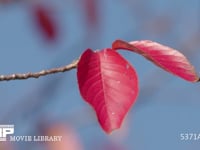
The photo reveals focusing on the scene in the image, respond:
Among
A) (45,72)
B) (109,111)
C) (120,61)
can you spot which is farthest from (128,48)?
(45,72)

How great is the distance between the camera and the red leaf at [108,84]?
827 millimetres

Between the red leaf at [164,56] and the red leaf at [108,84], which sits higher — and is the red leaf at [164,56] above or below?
above

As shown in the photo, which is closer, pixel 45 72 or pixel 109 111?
pixel 109 111

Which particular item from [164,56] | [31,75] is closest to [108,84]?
[164,56]

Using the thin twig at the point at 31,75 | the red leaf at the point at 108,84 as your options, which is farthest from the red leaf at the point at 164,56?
the thin twig at the point at 31,75

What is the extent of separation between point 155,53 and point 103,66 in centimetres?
10

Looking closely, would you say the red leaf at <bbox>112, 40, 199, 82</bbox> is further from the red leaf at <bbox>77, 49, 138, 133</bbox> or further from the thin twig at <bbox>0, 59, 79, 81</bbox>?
the thin twig at <bbox>0, 59, 79, 81</bbox>

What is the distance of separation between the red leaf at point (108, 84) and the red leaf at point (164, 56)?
3 centimetres

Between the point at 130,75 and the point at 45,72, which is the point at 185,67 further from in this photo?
the point at 45,72

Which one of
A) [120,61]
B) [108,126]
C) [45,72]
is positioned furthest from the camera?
[45,72]

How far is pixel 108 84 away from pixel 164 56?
0.38 ft

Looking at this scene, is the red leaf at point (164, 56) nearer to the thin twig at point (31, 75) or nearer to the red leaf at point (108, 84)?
the red leaf at point (108, 84)

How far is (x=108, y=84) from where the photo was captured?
905 mm

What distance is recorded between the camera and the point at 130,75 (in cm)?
87
